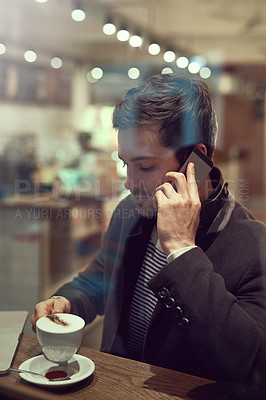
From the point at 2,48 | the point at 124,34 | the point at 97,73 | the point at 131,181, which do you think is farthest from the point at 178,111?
the point at 97,73

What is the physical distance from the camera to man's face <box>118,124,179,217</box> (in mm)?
999

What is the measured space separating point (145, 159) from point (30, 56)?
5.96 metres

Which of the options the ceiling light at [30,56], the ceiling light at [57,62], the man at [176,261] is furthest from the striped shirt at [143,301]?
the ceiling light at [57,62]

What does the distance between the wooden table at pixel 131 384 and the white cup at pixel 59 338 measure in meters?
0.06

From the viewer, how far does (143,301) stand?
3.58 feet

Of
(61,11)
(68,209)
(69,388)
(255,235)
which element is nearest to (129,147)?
(255,235)

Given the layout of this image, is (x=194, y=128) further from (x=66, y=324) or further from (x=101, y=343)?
(x=101, y=343)

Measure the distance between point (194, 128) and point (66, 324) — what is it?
48cm

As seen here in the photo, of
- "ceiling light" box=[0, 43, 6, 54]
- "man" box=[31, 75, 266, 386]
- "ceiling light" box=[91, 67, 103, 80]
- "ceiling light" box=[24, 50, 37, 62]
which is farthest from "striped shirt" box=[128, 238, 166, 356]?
"ceiling light" box=[91, 67, 103, 80]

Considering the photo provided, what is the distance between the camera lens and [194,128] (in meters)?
0.99

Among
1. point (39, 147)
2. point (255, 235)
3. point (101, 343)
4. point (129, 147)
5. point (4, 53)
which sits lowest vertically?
point (101, 343)

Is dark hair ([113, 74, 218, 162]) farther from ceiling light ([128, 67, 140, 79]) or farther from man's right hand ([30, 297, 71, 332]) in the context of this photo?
ceiling light ([128, 67, 140, 79])

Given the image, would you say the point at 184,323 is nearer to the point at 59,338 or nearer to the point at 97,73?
the point at 59,338

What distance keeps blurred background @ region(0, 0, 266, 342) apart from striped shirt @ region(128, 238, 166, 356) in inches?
4.3
